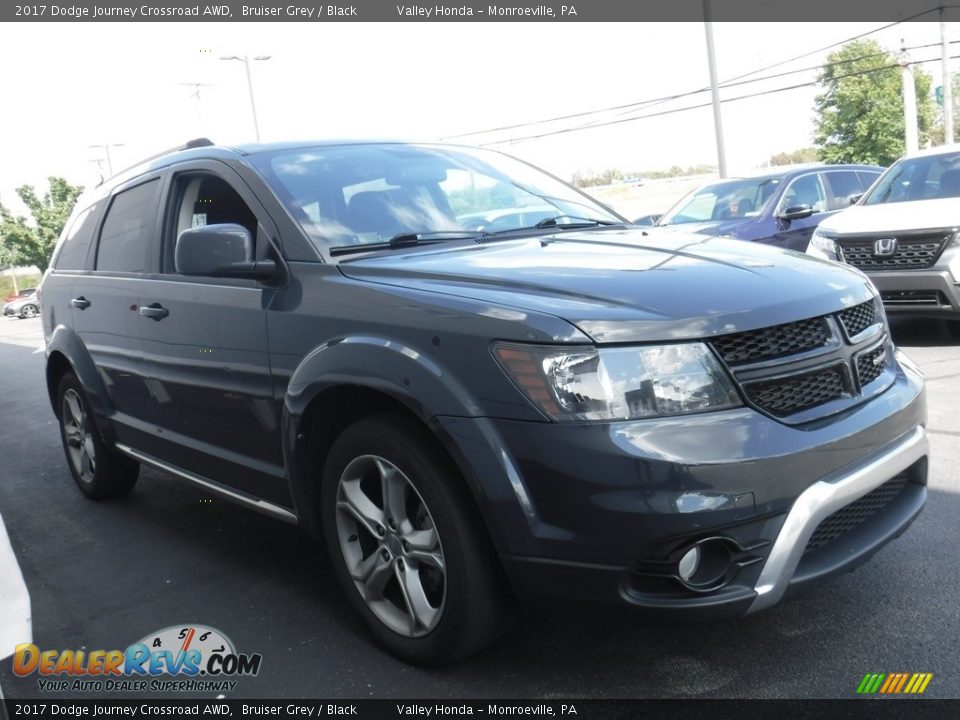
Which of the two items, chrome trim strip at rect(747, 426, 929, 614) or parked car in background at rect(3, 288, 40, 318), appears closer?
chrome trim strip at rect(747, 426, 929, 614)

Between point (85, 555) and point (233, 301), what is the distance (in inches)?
68.1

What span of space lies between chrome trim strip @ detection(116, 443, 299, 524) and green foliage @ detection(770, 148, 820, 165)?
68.8m

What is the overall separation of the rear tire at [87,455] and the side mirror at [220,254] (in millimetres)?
2007

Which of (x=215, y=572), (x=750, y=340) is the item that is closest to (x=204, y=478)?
(x=215, y=572)

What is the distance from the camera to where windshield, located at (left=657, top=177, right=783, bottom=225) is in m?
10.5

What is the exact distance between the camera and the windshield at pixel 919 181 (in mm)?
8148

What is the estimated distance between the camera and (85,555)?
4.32 m

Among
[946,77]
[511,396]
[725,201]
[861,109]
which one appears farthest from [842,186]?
[861,109]

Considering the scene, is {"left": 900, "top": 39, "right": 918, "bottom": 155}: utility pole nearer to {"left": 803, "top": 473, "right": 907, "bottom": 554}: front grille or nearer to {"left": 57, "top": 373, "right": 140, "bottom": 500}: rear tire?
{"left": 57, "top": 373, "right": 140, "bottom": 500}: rear tire

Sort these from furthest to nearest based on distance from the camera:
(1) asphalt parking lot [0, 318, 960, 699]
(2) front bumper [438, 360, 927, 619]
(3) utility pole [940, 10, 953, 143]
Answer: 1. (3) utility pole [940, 10, 953, 143]
2. (1) asphalt parking lot [0, 318, 960, 699]
3. (2) front bumper [438, 360, 927, 619]

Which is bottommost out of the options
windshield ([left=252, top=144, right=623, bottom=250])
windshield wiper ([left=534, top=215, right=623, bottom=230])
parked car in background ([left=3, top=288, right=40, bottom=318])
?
parked car in background ([left=3, top=288, right=40, bottom=318])

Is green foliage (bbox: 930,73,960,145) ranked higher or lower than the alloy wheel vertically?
higher

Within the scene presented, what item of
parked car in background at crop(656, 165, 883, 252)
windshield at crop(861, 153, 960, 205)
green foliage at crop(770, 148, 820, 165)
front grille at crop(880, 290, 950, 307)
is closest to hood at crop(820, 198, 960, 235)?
windshield at crop(861, 153, 960, 205)
